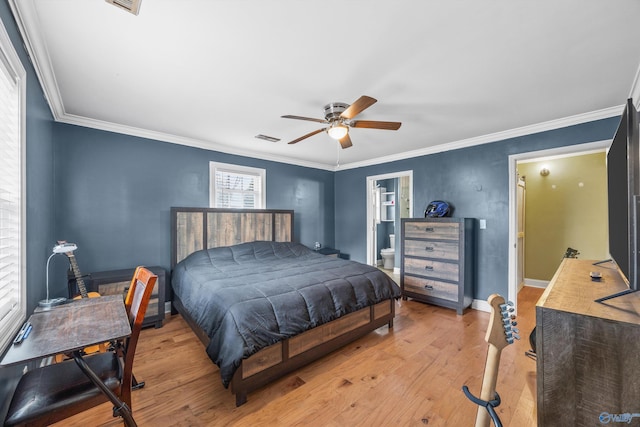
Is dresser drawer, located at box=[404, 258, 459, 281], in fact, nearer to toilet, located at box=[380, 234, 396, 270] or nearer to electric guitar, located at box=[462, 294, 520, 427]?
toilet, located at box=[380, 234, 396, 270]

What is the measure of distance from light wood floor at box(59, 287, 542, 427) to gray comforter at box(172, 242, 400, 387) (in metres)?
0.32

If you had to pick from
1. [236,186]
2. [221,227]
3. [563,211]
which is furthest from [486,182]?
[221,227]

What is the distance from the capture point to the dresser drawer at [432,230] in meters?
3.62

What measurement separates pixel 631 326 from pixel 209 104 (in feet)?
10.3

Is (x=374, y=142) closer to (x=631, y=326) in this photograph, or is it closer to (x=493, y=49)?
(x=493, y=49)

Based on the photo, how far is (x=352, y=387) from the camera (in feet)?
6.80

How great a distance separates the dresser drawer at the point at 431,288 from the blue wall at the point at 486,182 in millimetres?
483

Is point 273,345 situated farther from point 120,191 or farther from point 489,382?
point 120,191

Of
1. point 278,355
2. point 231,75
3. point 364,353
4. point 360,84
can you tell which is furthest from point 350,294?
point 231,75

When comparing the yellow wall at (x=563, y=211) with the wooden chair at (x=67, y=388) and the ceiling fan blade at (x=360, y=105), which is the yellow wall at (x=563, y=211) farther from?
the wooden chair at (x=67, y=388)

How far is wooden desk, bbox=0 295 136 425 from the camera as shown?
3.88 ft

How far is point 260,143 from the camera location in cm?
405

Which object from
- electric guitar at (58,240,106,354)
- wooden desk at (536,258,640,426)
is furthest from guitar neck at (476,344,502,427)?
electric guitar at (58,240,106,354)

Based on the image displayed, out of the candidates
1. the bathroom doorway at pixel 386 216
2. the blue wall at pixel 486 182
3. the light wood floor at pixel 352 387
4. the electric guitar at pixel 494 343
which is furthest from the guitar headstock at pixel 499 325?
the bathroom doorway at pixel 386 216
